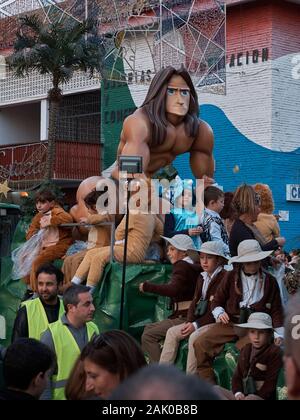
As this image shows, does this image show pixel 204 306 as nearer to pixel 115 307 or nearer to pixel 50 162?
pixel 115 307

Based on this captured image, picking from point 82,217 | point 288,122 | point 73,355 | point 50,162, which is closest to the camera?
point 73,355

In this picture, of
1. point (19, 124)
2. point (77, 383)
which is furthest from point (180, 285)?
point (19, 124)

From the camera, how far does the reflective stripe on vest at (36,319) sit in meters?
6.88

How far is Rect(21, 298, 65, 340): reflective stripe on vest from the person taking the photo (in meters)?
6.88

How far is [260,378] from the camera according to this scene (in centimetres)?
684

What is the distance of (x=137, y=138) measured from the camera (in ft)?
33.7

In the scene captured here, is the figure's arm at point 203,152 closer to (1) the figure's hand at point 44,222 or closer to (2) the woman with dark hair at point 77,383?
(1) the figure's hand at point 44,222

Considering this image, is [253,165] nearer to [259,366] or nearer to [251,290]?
[251,290]

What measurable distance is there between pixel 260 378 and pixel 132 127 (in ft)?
14.1

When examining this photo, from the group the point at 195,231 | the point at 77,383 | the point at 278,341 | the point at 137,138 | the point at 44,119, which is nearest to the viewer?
the point at 77,383

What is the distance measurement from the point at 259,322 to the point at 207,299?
111 centimetres

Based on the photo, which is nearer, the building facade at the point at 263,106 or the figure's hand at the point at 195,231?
the figure's hand at the point at 195,231

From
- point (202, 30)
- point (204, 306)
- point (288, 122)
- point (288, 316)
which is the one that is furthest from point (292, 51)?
point (288, 316)

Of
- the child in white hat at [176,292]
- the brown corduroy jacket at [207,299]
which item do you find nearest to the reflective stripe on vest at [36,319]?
the brown corduroy jacket at [207,299]
